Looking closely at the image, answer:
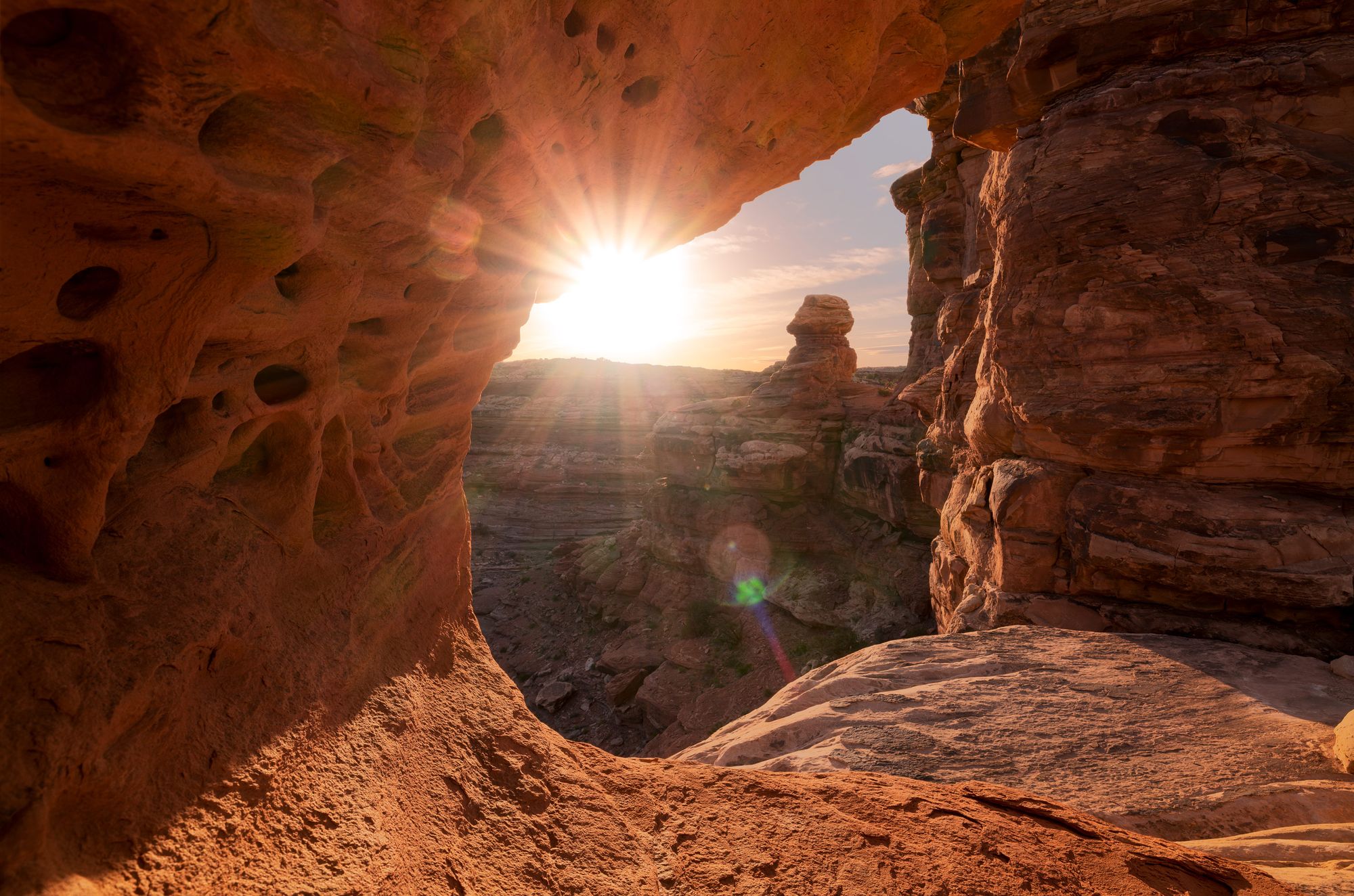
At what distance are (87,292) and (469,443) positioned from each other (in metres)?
2.49

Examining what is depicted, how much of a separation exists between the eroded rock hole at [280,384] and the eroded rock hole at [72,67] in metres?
1.47

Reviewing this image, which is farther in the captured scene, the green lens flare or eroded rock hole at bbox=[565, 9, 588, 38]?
the green lens flare

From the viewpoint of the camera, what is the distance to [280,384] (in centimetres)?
307

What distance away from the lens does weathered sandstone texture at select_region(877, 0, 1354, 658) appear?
7.04m

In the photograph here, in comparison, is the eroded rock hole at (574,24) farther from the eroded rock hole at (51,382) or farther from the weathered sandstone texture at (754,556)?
the weathered sandstone texture at (754,556)

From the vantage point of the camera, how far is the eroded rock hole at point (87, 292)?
6.57 ft

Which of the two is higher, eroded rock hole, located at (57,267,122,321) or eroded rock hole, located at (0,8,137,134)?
eroded rock hole, located at (0,8,137,134)

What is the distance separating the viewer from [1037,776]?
4.22 meters

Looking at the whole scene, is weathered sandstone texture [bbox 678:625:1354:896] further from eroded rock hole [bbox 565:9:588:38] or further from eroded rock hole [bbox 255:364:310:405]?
eroded rock hole [bbox 565:9:588:38]

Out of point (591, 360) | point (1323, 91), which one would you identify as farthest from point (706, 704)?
point (591, 360)

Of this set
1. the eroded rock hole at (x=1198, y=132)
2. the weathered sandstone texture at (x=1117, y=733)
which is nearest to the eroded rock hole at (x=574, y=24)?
the weathered sandstone texture at (x=1117, y=733)

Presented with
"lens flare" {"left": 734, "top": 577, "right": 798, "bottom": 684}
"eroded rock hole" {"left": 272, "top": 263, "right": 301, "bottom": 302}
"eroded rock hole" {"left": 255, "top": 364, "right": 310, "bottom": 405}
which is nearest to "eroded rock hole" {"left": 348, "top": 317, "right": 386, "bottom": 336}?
"eroded rock hole" {"left": 255, "top": 364, "right": 310, "bottom": 405}

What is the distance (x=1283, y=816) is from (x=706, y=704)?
14.9 metres

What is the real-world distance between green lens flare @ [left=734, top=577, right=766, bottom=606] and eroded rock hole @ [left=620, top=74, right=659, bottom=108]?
19175 mm
